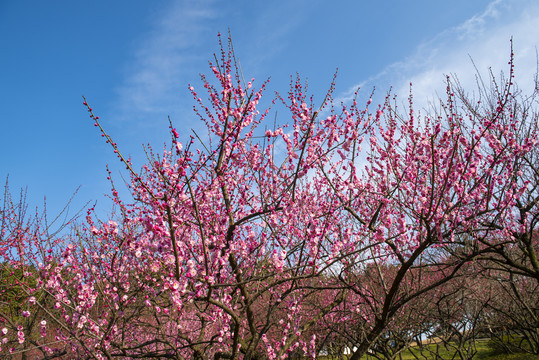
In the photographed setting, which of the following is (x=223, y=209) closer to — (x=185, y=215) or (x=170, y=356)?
(x=185, y=215)

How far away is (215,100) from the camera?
6.02m

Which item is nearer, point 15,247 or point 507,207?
point 507,207

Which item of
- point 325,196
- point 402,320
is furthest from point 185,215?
point 402,320

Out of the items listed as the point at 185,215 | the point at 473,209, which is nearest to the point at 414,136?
the point at 473,209

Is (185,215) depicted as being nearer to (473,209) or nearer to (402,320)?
(473,209)

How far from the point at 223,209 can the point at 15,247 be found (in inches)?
243

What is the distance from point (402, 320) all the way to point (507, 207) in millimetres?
2943

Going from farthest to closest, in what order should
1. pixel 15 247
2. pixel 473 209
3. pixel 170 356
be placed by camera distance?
pixel 15 247
pixel 473 209
pixel 170 356

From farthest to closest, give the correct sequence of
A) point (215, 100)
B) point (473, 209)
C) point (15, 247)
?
point (15, 247)
point (215, 100)
point (473, 209)

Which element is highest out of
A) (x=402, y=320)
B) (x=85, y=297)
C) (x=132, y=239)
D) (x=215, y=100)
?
(x=215, y=100)

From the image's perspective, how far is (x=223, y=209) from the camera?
5848 mm

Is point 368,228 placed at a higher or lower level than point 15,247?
lower

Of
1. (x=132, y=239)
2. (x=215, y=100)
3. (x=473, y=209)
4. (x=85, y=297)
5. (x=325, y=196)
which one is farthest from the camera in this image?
(x=325, y=196)

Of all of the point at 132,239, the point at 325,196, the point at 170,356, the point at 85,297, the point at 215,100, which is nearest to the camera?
the point at 132,239
